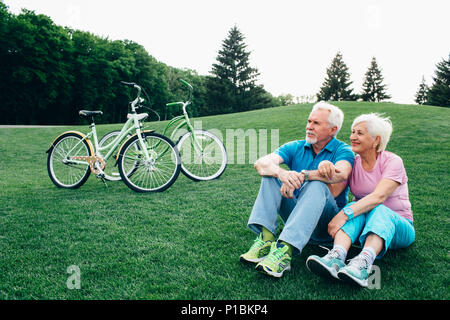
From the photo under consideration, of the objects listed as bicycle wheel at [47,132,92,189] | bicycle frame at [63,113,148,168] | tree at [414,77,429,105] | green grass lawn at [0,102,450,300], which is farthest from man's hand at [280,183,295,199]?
tree at [414,77,429,105]

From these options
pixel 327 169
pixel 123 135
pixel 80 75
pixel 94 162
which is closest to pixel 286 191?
pixel 327 169

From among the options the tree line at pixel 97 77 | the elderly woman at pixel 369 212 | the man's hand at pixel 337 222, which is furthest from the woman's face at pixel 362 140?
the tree line at pixel 97 77

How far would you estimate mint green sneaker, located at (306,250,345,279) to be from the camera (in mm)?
1920

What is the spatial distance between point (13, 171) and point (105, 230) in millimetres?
4958

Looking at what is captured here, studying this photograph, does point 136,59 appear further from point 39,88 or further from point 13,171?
point 13,171

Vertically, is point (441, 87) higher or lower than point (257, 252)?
higher

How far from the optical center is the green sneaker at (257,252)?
230cm

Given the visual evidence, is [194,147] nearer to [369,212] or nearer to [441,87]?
[369,212]

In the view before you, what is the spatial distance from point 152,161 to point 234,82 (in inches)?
1793

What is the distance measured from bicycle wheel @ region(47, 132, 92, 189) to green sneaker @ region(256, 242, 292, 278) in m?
3.80

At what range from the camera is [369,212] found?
2209mm

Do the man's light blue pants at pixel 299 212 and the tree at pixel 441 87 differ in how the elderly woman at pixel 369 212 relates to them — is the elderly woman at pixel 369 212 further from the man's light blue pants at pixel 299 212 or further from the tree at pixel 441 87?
the tree at pixel 441 87

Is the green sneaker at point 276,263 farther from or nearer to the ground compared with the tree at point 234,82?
nearer to the ground

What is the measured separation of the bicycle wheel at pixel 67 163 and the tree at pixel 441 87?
4863 cm
